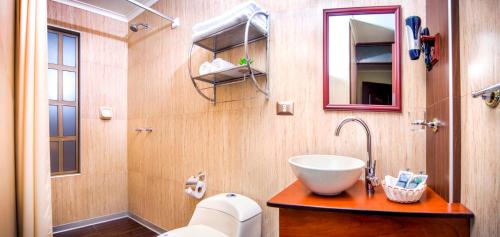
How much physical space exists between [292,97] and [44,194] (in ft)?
4.52

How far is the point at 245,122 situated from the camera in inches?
70.2

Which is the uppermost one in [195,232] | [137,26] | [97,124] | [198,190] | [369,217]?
[137,26]

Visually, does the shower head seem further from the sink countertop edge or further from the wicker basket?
the wicker basket

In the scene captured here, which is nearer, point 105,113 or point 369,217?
point 369,217

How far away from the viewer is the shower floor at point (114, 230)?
2445 millimetres

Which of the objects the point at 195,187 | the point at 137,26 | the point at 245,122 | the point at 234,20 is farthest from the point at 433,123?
the point at 137,26

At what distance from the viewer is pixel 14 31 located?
1.11 m

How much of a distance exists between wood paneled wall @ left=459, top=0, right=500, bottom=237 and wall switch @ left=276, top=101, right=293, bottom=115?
0.83 metres

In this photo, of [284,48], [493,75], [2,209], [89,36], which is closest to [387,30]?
[284,48]

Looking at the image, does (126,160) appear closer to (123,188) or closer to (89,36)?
(123,188)

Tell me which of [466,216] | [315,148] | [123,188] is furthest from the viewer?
[123,188]

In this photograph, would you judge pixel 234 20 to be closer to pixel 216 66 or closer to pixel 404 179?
pixel 216 66

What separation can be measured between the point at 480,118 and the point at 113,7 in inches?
127

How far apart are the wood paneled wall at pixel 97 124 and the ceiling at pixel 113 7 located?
0.19ft
